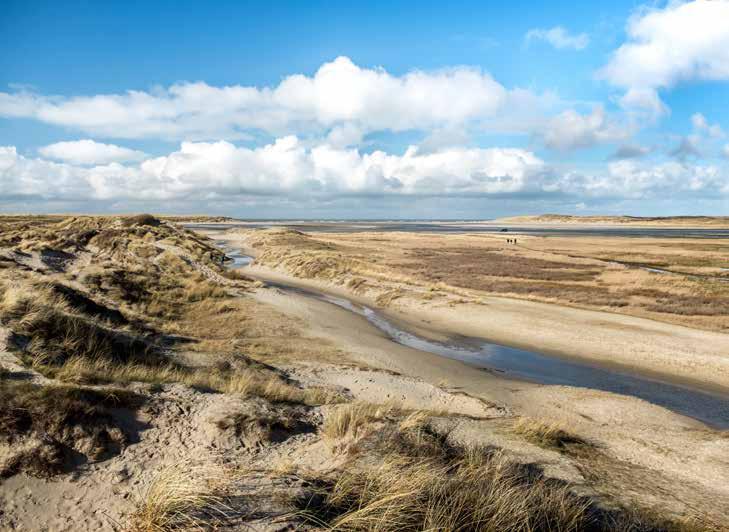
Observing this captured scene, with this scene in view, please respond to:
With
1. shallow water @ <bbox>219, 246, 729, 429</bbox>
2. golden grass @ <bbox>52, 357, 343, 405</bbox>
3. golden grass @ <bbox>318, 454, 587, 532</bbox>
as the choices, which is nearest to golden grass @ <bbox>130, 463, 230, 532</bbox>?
golden grass @ <bbox>318, 454, 587, 532</bbox>

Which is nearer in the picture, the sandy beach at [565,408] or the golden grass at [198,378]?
the golden grass at [198,378]

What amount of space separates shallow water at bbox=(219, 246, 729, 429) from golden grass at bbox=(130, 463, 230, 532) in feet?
46.2

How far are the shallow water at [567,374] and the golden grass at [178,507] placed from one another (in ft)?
46.2

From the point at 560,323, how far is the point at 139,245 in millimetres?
35975

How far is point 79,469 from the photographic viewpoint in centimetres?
557

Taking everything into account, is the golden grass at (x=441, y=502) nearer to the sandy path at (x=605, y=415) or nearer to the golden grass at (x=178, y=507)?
the golden grass at (x=178, y=507)

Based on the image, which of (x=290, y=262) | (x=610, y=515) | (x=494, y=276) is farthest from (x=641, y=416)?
(x=290, y=262)

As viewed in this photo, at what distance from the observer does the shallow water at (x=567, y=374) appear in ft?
46.8

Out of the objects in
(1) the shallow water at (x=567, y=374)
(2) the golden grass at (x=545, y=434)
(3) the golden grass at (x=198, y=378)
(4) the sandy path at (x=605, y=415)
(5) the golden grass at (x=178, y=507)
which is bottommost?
(1) the shallow water at (x=567, y=374)

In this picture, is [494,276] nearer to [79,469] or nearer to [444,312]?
[444,312]

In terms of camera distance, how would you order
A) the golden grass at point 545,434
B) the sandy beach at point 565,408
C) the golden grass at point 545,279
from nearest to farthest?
the sandy beach at point 565,408
the golden grass at point 545,434
the golden grass at point 545,279

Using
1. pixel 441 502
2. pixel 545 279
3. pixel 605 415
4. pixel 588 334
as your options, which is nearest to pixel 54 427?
pixel 441 502

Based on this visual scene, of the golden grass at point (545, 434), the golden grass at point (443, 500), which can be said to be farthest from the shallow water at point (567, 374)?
the golden grass at point (443, 500)

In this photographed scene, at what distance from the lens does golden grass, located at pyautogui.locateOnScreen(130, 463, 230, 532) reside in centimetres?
434
